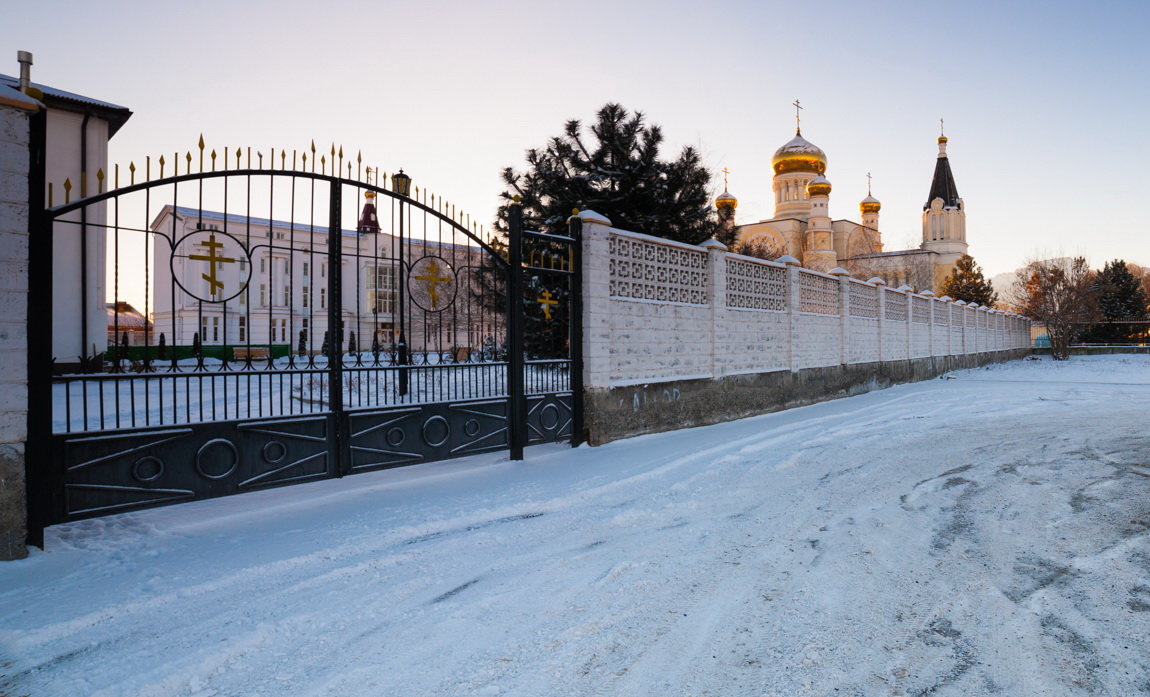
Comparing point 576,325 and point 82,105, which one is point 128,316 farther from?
point 576,325

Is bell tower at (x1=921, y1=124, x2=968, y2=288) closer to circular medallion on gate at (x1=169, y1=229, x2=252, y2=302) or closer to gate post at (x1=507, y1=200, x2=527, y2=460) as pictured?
gate post at (x1=507, y1=200, x2=527, y2=460)

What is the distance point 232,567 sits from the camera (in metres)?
3.37

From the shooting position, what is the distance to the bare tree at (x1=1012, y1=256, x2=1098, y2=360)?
2952 cm

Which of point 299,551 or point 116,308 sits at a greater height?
point 116,308

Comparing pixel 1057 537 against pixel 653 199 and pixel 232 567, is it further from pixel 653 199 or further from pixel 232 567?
pixel 653 199

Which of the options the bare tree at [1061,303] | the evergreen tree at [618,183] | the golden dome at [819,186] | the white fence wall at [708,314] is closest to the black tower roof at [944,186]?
the golden dome at [819,186]

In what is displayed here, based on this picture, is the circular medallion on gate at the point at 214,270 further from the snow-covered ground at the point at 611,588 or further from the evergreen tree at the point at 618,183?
the evergreen tree at the point at 618,183

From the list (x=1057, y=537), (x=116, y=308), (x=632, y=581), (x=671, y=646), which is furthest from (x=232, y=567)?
(x=1057, y=537)

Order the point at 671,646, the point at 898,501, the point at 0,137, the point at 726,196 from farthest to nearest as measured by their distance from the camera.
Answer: the point at 726,196 < the point at 898,501 < the point at 0,137 < the point at 671,646

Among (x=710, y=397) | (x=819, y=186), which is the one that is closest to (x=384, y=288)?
(x=710, y=397)

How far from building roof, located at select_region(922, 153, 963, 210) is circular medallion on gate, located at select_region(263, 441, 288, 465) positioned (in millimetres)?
61516

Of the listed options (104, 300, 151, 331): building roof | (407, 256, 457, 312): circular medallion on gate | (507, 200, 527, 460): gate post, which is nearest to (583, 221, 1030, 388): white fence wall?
(507, 200, 527, 460): gate post

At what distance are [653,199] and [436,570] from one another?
36.7ft

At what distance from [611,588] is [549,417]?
3.51 m
